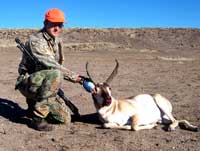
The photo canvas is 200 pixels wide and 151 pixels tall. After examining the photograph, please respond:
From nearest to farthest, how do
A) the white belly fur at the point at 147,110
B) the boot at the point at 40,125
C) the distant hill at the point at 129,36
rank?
the boot at the point at 40,125
the white belly fur at the point at 147,110
the distant hill at the point at 129,36

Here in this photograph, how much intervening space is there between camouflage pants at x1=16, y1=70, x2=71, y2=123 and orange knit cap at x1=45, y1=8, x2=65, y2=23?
876 millimetres

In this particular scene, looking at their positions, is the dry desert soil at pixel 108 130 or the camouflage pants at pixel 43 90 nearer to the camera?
the dry desert soil at pixel 108 130

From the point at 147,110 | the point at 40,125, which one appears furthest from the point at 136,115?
the point at 40,125

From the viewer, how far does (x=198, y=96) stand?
518 inches

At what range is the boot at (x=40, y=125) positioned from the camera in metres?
8.98

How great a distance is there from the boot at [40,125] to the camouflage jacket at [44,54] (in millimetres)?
875

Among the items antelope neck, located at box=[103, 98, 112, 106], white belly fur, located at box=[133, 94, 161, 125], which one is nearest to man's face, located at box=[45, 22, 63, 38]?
antelope neck, located at box=[103, 98, 112, 106]

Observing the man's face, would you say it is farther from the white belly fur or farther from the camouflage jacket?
the white belly fur

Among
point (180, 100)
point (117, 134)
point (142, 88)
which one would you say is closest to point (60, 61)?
point (117, 134)

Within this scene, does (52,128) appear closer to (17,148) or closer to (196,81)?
(17,148)

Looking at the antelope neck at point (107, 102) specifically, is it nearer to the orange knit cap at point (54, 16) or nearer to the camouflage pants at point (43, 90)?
the camouflage pants at point (43, 90)

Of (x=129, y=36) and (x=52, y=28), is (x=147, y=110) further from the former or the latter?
(x=129, y=36)

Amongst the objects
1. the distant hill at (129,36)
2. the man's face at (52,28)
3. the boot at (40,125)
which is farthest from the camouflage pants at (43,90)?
the distant hill at (129,36)

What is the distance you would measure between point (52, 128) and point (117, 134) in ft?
3.79
